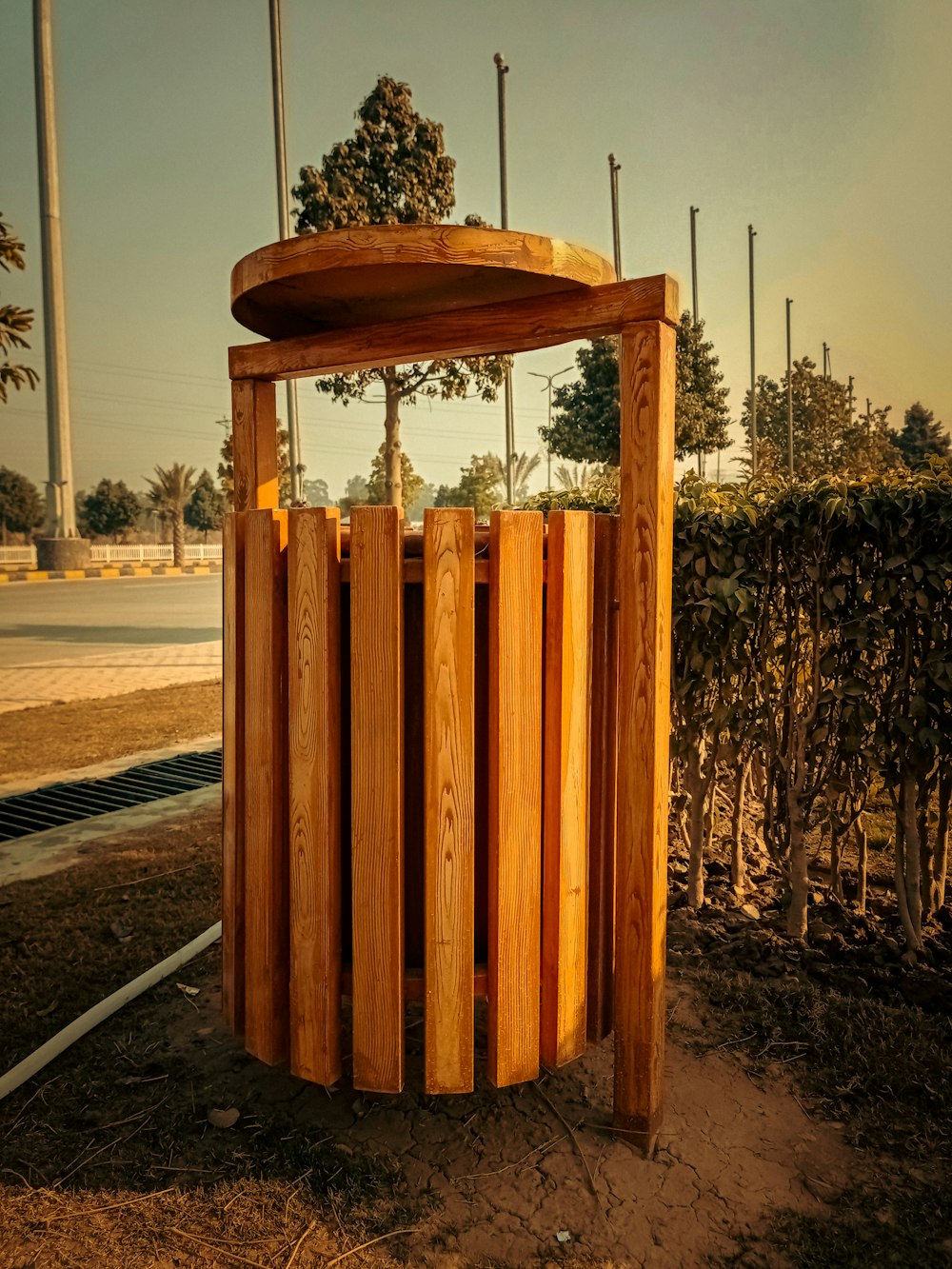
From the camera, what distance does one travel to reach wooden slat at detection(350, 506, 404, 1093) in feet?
6.59

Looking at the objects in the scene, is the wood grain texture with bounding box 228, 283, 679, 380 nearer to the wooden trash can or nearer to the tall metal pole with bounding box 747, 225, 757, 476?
the wooden trash can

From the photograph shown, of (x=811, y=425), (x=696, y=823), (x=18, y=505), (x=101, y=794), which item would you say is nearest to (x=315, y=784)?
(x=696, y=823)

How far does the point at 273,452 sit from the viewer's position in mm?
2699

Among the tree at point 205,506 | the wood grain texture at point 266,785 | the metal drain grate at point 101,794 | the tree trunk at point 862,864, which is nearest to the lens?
the wood grain texture at point 266,785

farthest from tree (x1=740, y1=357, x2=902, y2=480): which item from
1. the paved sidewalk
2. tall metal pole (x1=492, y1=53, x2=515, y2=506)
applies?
the paved sidewalk

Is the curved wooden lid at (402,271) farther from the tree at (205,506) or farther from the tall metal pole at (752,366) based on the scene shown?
the tree at (205,506)

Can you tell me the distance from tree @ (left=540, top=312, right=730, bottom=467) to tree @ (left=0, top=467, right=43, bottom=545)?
38.2 m

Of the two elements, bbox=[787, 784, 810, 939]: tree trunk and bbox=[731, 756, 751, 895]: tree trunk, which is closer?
bbox=[787, 784, 810, 939]: tree trunk

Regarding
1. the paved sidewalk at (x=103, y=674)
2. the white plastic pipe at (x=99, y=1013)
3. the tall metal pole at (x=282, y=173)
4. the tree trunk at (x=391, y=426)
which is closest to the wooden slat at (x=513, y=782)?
the white plastic pipe at (x=99, y=1013)

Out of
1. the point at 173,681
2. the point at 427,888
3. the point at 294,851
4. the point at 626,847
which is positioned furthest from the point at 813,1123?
the point at 173,681

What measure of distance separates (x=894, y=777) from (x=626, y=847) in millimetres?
1388

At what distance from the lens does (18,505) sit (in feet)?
178

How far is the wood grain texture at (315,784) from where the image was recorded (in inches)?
81.8

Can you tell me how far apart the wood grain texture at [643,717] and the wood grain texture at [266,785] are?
843 mm
